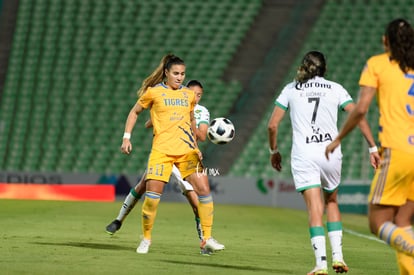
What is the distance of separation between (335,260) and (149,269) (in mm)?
1723

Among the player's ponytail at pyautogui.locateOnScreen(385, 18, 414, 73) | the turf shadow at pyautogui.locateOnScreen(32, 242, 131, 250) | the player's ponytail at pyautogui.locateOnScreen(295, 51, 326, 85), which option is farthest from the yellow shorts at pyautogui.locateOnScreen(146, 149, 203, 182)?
the player's ponytail at pyautogui.locateOnScreen(385, 18, 414, 73)

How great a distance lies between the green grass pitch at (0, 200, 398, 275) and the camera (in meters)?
9.29

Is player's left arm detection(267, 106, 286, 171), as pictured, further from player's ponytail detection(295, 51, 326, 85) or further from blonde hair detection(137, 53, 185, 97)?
blonde hair detection(137, 53, 185, 97)

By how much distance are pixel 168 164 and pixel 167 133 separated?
35 cm

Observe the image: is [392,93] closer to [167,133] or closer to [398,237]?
[398,237]

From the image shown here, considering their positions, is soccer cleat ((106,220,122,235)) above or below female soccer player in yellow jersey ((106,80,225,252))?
below

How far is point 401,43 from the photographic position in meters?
7.25

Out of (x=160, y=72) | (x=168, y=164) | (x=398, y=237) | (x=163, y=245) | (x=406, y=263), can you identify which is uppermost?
(x=160, y=72)

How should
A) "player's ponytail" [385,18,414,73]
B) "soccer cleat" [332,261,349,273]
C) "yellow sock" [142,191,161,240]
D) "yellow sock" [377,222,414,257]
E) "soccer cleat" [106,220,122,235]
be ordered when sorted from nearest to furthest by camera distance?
1. "yellow sock" [377,222,414,257]
2. "player's ponytail" [385,18,414,73]
3. "soccer cleat" [332,261,349,273]
4. "yellow sock" [142,191,161,240]
5. "soccer cleat" [106,220,122,235]

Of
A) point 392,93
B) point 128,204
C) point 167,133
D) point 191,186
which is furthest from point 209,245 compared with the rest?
point 392,93

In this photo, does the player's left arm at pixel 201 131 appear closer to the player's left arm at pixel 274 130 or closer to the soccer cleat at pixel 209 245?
the soccer cleat at pixel 209 245

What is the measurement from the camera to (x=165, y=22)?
31.6m

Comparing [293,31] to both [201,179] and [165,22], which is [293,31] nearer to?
[165,22]

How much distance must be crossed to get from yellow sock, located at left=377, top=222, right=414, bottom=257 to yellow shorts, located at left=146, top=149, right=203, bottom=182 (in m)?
3.78
